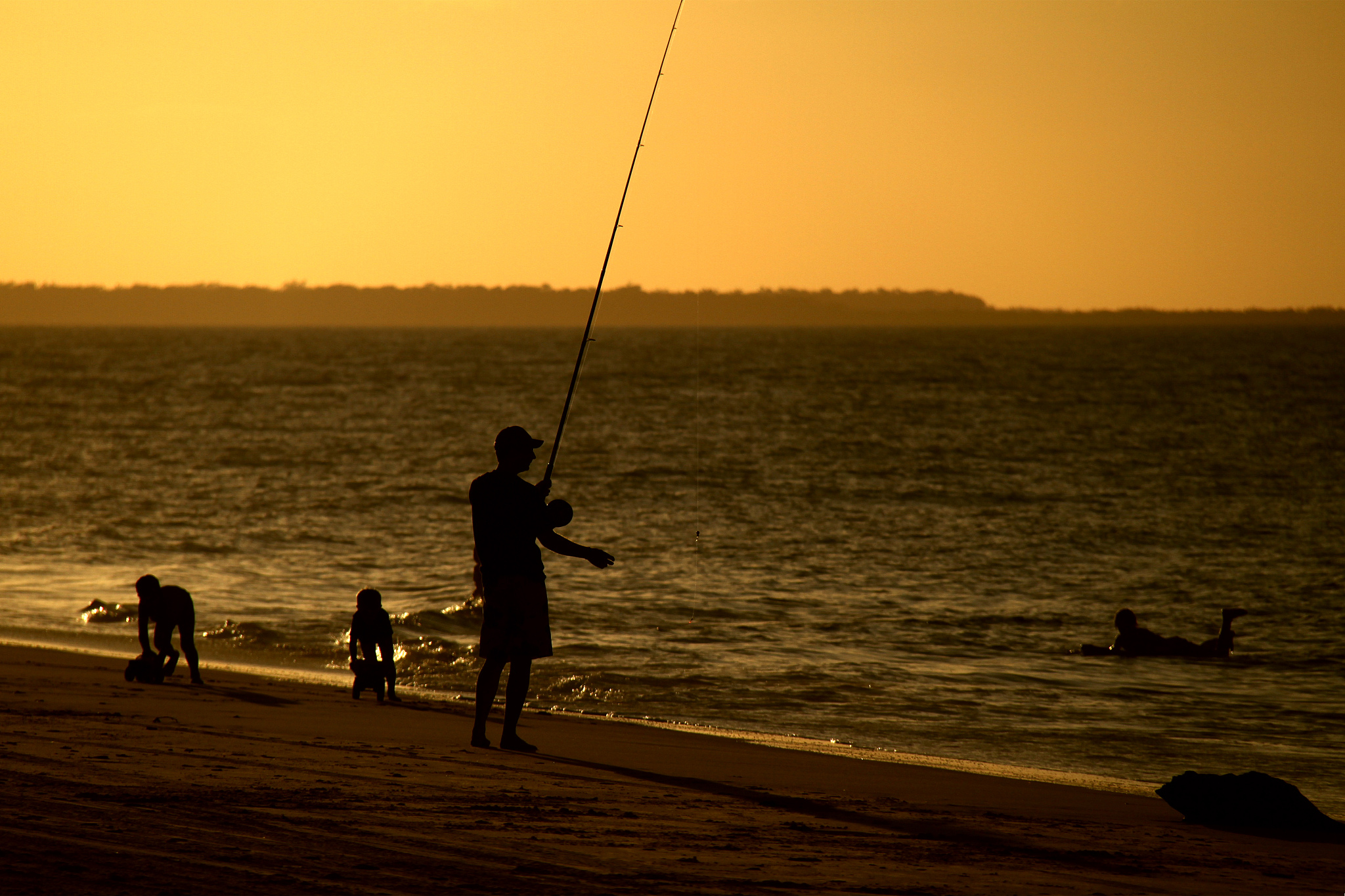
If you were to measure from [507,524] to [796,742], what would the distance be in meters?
3.02

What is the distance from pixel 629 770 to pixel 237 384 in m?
67.9

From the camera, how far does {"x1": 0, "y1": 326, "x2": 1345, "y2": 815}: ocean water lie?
9.75m

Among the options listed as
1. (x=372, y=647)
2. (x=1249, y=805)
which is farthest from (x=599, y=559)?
(x=372, y=647)

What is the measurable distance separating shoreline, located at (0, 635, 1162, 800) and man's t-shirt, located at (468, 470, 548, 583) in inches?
98.9

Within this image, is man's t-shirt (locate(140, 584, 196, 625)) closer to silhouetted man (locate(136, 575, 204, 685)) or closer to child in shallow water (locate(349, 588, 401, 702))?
silhouetted man (locate(136, 575, 204, 685))

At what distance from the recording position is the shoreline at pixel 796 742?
23.8 feet

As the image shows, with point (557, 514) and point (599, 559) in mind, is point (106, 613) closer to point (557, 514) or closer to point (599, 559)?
point (557, 514)

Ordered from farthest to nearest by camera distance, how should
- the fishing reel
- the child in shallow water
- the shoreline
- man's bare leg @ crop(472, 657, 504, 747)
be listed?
1. the child in shallow water
2. the shoreline
3. man's bare leg @ crop(472, 657, 504, 747)
4. the fishing reel

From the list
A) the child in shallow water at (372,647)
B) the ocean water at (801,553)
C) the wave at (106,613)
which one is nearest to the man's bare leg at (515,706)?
the child in shallow water at (372,647)

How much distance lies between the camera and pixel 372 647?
8547 mm

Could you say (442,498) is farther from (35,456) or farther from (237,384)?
(237,384)

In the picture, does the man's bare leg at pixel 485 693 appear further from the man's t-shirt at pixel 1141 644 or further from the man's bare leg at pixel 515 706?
the man's t-shirt at pixel 1141 644

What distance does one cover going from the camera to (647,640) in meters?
12.0

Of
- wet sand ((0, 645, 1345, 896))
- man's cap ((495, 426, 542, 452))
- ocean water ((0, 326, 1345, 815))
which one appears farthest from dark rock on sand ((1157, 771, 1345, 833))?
man's cap ((495, 426, 542, 452))
